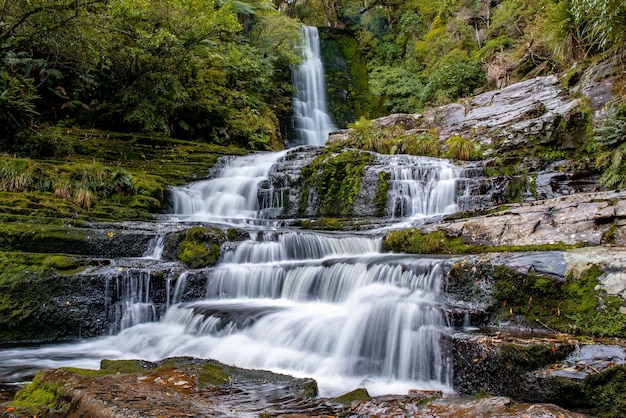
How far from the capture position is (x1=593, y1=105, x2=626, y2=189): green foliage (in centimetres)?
822

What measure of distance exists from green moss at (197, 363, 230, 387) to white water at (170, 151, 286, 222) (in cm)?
744

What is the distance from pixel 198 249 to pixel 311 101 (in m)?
17.6

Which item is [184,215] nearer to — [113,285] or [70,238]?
[70,238]

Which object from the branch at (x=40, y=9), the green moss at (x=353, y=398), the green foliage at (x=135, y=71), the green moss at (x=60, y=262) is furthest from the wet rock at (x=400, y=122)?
the green moss at (x=353, y=398)

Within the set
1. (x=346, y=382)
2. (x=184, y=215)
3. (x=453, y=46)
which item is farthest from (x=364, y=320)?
(x=453, y=46)

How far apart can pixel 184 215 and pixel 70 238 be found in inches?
164

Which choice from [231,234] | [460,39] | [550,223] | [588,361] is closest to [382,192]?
[231,234]

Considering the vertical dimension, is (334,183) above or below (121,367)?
above

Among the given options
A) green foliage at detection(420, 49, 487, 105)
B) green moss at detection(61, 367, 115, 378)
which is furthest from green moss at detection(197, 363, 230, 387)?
green foliage at detection(420, 49, 487, 105)

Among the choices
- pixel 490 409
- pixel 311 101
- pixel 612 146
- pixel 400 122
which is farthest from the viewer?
pixel 311 101

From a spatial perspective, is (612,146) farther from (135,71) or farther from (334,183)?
(135,71)

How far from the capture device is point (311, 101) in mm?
23172

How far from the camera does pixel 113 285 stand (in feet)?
20.4

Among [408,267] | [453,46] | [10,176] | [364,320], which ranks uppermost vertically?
[453,46]
